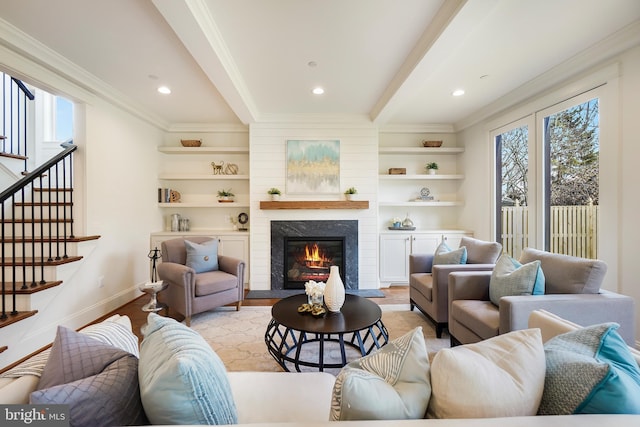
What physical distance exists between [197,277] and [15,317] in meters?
1.38

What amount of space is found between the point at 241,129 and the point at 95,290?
3.01 m

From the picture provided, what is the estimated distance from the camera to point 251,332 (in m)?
2.72

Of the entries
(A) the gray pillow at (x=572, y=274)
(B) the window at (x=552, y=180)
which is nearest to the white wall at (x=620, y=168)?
(B) the window at (x=552, y=180)

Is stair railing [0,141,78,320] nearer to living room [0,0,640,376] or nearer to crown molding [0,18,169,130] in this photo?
living room [0,0,640,376]

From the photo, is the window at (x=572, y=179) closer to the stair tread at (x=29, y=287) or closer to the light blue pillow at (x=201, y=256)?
the light blue pillow at (x=201, y=256)

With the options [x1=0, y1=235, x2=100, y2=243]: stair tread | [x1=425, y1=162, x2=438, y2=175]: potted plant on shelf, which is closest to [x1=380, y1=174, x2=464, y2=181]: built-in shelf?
[x1=425, y1=162, x2=438, y2=175]: potted plant on shelf

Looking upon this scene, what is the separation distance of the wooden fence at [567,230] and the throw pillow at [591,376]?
246cm

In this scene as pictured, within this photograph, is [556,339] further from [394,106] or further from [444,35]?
[394,106]

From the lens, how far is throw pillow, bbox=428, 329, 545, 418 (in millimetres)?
679

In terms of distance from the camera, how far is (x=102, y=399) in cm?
69

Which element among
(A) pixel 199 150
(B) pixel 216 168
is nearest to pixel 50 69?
(A) pixel 199 150

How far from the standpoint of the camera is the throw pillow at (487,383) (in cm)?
68

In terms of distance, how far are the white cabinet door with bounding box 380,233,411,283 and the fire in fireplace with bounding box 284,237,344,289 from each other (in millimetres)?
686

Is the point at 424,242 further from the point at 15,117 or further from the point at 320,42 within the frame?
the point at 15,117
